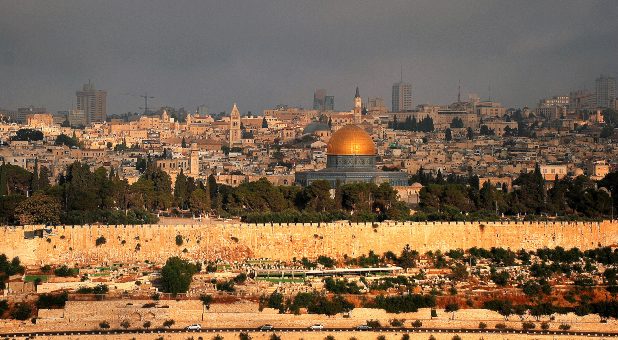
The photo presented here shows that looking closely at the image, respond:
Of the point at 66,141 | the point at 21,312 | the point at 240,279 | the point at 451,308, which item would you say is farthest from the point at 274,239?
the point at 66,141

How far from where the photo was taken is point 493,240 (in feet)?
181

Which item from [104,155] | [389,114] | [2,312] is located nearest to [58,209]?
[2,312]

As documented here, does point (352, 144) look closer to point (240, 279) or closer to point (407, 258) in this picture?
point (407, 258)

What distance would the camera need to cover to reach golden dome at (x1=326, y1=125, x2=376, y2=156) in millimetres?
81075

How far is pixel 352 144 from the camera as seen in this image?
8138 cm

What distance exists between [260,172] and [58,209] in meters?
41.2

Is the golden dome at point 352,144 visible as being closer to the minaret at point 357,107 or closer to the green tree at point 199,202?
the green tree at point 199,202

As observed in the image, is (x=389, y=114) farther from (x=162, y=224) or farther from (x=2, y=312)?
(x=2, y=312)

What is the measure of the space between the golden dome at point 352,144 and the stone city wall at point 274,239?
25.6 m

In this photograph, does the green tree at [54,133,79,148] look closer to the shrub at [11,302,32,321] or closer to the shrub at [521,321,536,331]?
the shrub at [11,302,32,321]

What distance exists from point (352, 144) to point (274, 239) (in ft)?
92.3

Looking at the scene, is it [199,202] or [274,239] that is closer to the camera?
[274,239]

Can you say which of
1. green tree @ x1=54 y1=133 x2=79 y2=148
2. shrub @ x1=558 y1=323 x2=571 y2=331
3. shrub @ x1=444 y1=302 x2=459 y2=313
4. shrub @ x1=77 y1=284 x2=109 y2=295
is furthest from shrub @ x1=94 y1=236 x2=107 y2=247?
green tree @ x1=54 y1=133 x2=79 y2=148

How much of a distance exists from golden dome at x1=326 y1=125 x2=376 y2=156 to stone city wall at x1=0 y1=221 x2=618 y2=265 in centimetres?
2556
